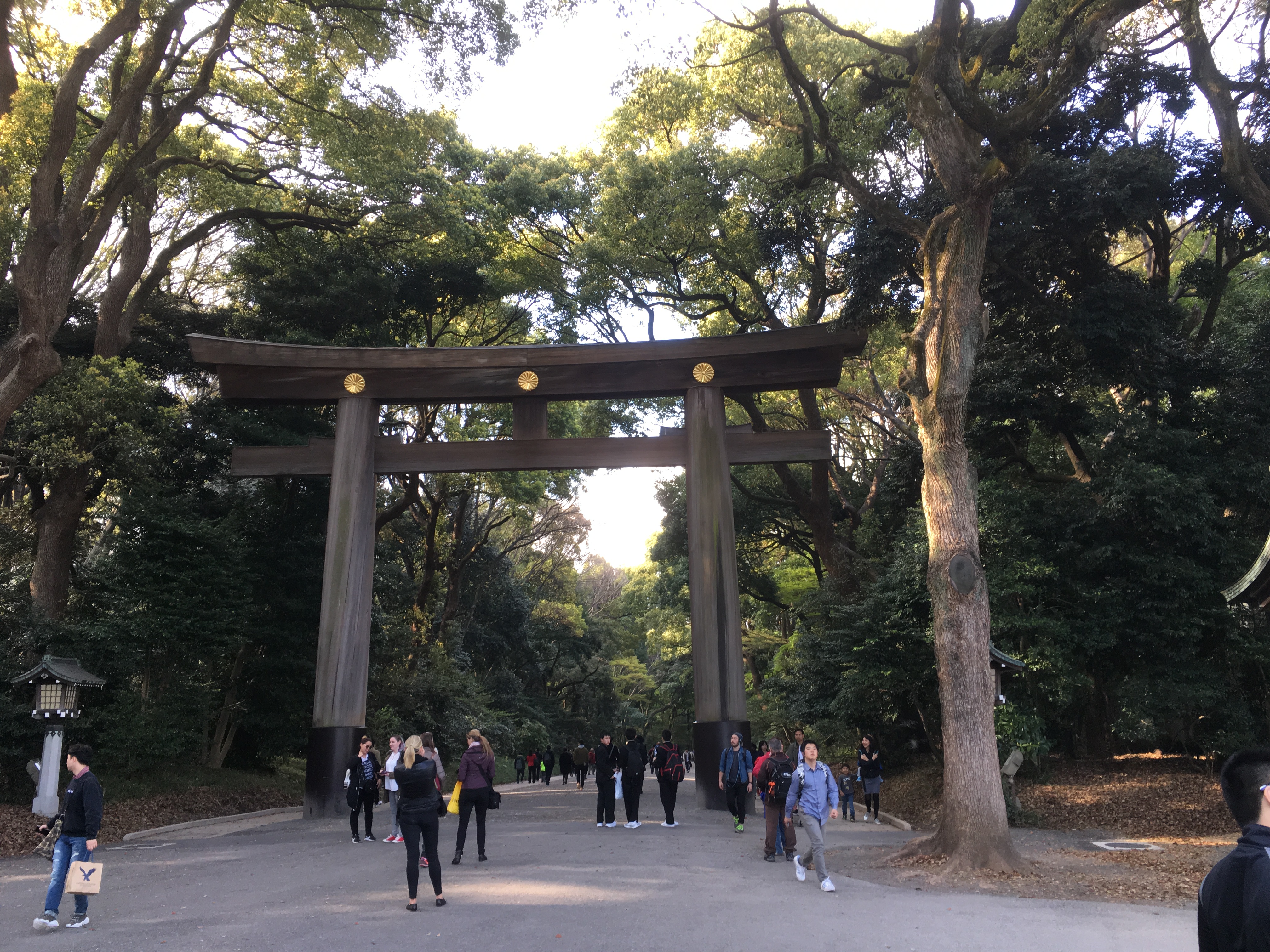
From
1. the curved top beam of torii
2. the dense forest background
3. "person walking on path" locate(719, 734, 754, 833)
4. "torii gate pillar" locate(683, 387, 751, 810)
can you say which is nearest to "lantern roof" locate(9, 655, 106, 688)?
the dense forest background

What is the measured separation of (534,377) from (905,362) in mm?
6504

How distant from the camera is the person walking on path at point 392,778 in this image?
1046 centimetres

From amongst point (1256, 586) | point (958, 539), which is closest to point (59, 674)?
point (958, 539)

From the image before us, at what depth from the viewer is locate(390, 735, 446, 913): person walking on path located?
6.62 meters

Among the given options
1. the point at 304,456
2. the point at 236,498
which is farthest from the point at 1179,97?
the point at 236,498

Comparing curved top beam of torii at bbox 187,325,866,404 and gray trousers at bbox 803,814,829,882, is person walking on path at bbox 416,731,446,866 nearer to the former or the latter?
gray trousers at bbox 803,814,829,882

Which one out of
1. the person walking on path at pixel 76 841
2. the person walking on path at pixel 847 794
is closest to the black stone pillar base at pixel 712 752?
the person walking on path at pixel 847 794

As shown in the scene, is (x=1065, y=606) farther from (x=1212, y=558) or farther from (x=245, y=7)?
(x=245, y=7)

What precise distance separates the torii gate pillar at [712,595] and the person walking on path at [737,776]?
1.07 meters

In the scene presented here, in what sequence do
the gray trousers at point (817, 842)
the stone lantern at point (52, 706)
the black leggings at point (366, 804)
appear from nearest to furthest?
the gray trousers at point (817, 842) → the black leggings at point (366, 804) → the stone lantern at point (52, 706)

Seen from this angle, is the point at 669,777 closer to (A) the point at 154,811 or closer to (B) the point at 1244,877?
(A) the point at 154,811

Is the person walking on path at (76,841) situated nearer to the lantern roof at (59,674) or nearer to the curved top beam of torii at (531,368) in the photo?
the lantern roof at (59,674)

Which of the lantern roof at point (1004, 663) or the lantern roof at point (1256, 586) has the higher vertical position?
the lantern roof at point (1256, 586)

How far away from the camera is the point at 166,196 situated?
20078mm
